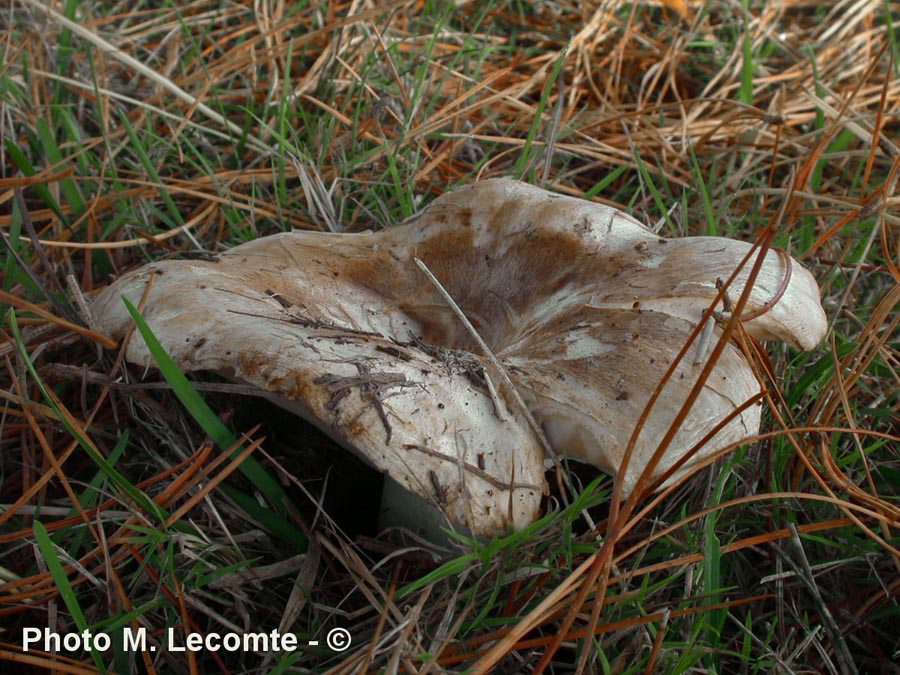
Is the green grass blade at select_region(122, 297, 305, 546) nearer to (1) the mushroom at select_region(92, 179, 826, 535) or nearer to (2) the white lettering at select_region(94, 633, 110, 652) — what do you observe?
(1) the mushroom at select_region(92, 179, 826, 535)

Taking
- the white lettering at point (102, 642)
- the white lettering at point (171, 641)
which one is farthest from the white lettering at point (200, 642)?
the white lettering at point (102, 642)

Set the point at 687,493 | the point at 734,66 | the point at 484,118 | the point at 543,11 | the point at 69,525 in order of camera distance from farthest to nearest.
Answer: the point at 543,11
the point at 734,66
the point at 484,118
the point at 687,493
the point at 69,525

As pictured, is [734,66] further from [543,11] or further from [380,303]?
[380,303]

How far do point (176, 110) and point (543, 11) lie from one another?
1.65 metres

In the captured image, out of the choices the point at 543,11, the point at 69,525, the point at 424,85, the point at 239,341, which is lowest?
the point at 69,525

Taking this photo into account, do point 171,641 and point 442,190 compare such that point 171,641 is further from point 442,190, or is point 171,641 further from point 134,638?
point 442,190

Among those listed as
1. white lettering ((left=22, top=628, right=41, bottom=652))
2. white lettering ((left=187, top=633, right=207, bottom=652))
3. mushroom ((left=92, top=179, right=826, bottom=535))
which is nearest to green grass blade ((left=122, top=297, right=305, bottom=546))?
mushroom ((left=92, top=179, right=826, bottom=535))

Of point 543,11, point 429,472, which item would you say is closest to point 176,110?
point 543,11

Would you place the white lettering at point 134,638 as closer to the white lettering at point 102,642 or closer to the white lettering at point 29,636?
the white lettering at point 102,642

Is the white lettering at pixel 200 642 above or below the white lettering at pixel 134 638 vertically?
below

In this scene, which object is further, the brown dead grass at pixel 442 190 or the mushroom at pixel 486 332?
the brown dead grass at pixel 442 190

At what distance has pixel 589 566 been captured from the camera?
133 cm

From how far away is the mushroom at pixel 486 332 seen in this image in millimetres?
1248

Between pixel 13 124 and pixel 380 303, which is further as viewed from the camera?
pixel 13 124
